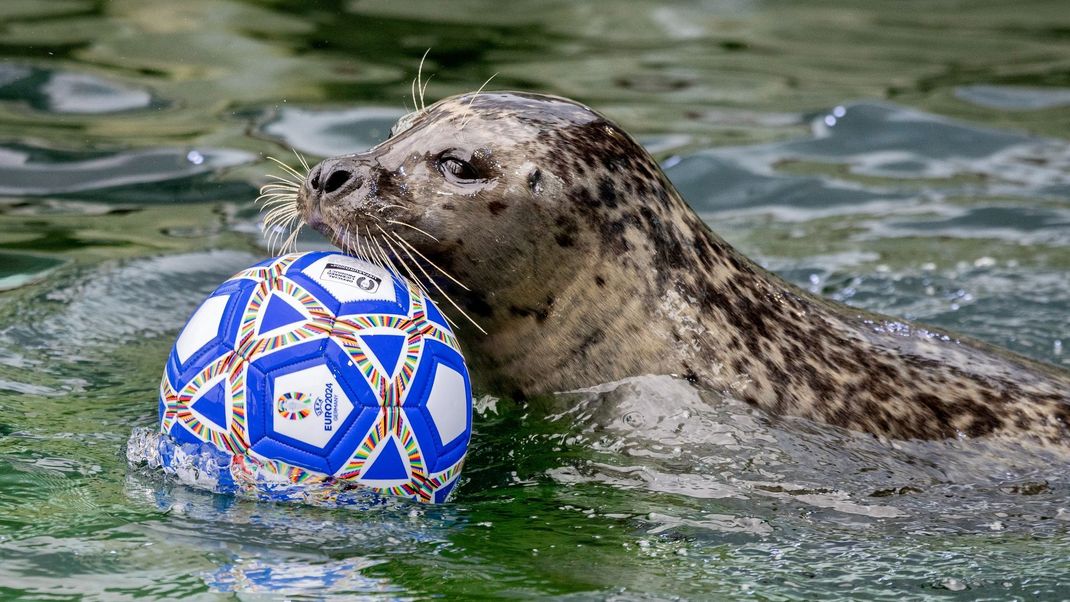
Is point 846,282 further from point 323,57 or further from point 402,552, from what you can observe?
point 323,57

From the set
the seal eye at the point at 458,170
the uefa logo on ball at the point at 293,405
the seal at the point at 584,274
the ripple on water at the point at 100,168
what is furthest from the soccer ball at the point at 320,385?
the ripple on water at the point at 100,168

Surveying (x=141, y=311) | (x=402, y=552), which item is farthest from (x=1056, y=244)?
(x=402, y=552)

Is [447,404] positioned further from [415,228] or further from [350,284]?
[415,228]

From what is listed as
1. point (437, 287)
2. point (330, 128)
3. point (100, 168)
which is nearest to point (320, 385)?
point (437, 287)

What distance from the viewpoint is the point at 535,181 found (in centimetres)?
470

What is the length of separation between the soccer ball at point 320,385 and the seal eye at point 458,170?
568 mm

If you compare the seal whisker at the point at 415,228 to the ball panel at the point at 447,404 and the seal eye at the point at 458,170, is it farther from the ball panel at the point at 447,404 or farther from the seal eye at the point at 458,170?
the ball panel at the point at 447,404

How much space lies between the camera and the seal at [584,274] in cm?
465

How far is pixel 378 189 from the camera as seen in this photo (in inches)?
183

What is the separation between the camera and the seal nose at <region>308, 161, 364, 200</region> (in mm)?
4656

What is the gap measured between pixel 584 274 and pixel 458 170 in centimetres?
52

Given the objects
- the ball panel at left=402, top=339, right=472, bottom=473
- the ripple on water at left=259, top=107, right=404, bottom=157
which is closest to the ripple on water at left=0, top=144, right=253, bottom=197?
the ripple on water at left=259, top=107, right=404, bottom=157

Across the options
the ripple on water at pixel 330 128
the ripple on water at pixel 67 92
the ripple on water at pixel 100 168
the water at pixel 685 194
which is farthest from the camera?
the ripple on water at pixel 67 92

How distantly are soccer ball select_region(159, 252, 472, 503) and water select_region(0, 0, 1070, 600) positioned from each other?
143mm
